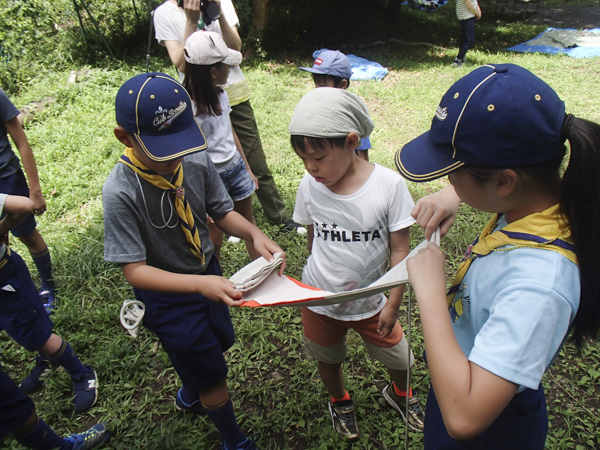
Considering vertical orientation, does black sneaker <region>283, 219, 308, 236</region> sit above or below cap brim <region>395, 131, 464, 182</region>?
below

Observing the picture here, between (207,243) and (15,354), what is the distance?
199 centimetres

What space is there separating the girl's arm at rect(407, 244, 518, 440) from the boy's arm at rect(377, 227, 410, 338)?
2.09 ft

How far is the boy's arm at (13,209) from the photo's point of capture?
1795 millimetres

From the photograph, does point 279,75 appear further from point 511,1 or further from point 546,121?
point 511,1

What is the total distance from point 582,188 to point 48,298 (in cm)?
353

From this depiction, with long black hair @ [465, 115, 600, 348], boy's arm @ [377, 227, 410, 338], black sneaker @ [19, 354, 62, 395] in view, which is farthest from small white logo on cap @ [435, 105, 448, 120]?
black sneaker @ [19, 354, 62, 395]

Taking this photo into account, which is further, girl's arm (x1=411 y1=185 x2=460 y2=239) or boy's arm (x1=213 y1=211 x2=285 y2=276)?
boy's arm (x1=213 y1=211 x2=285 y2=276)

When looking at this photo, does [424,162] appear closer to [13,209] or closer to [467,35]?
[13,209]

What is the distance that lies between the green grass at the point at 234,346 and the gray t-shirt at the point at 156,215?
1.10 m

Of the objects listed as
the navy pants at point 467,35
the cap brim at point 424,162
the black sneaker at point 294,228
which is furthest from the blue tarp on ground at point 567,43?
the cap brim at point 424,162

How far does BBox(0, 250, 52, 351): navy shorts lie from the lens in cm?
210

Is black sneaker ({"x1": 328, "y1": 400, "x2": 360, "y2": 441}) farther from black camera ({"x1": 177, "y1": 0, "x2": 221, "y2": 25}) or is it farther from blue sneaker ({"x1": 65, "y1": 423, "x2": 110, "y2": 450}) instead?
black camera ({"x1": 177, "y1": 0, "x2": 221, "y2": 25})

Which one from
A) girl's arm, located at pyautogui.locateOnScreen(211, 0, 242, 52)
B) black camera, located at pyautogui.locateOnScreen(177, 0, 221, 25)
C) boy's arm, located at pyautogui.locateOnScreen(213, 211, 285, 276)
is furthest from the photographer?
girl's arm, located at pyautogui.locateOnScreen(211, 0, 242, 52)

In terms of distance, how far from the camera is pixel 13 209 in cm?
181
